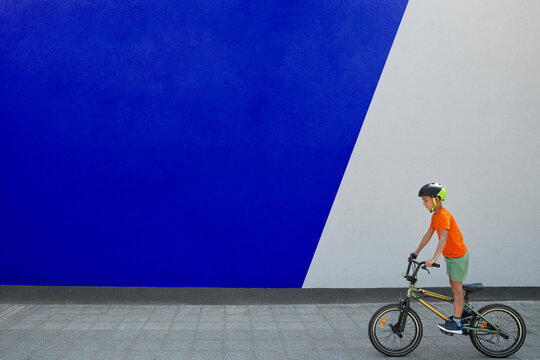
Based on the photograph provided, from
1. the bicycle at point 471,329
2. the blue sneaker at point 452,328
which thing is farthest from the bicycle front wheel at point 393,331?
the blue sneaker at point 452,328

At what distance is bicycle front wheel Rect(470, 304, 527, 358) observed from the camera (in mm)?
4742

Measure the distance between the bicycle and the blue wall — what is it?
6.69 ft

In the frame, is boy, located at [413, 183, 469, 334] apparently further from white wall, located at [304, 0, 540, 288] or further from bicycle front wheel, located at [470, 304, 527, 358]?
white wall, located at [304, 0, 540, 288]

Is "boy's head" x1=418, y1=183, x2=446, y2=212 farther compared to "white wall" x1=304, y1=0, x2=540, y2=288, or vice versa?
"white wall" x1=304, y1=0, x2=540, y2=288

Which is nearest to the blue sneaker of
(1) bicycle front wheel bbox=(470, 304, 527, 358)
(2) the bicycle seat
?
(1) bicycle front wheel bbox=(470, 304, 527, 358)

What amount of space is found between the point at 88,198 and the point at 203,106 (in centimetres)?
197

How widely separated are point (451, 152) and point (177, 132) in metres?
3.82

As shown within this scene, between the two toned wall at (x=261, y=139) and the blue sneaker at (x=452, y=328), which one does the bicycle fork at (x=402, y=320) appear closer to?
the blue sneaker at (x=452, y=328)

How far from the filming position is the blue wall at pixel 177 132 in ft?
20.8

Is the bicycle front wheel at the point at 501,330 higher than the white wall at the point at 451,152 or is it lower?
lower

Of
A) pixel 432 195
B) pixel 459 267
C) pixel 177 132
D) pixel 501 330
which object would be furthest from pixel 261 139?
pixel 501 330

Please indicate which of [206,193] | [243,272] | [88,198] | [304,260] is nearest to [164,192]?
[206,193]

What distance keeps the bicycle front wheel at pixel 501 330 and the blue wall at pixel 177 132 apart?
2.47 meters

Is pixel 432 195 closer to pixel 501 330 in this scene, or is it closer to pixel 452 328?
pixel 452 328
